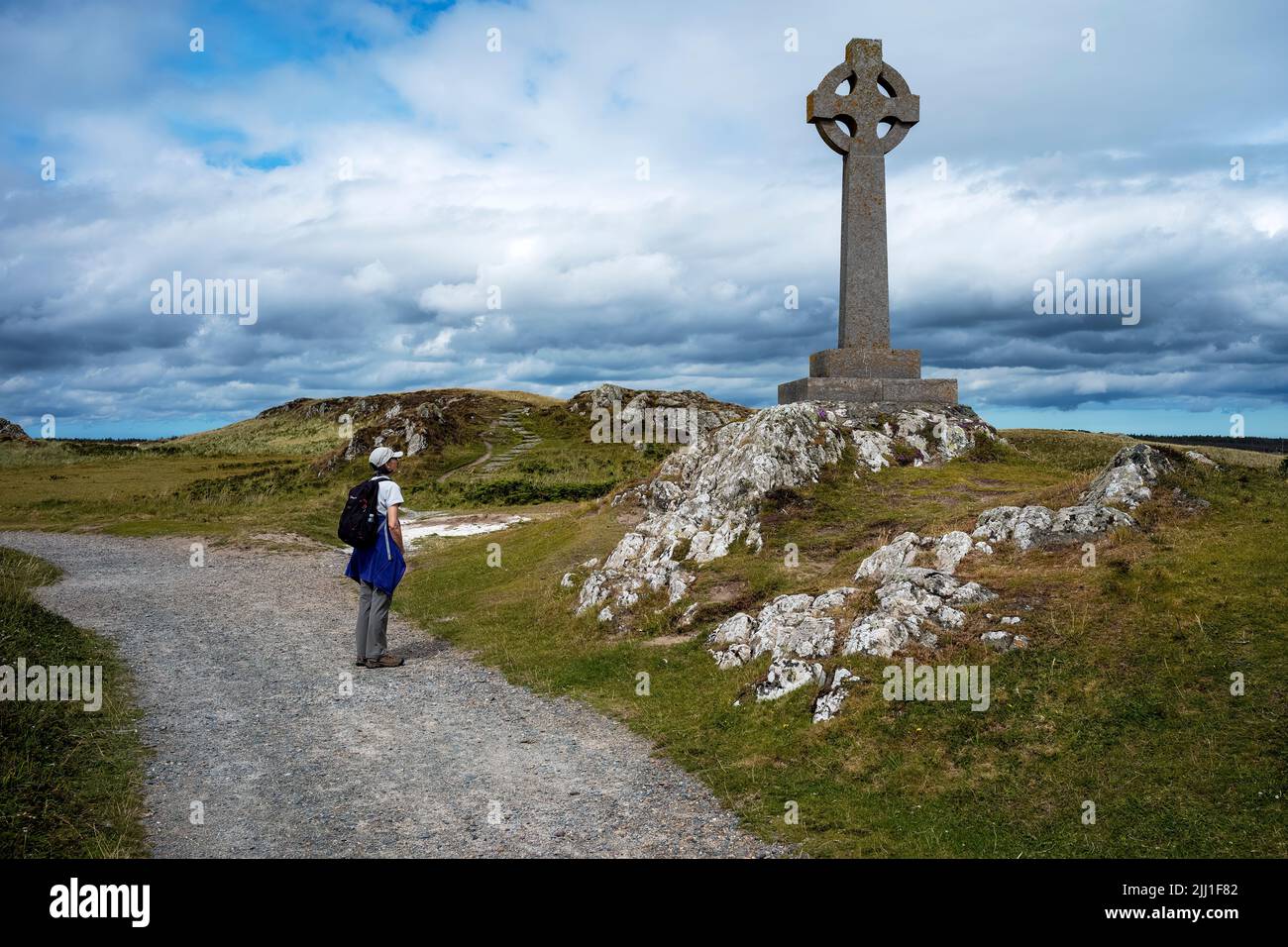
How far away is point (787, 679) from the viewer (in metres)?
11.5

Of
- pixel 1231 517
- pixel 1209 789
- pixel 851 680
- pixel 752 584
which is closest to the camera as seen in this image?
pixel 1209 789

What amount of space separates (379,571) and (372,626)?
48.0 inches

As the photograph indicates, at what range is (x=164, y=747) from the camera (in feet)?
35.3

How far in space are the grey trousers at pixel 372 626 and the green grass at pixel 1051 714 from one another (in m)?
2.12

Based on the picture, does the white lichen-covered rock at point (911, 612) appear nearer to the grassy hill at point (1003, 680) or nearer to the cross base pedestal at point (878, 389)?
the grassy hill at point (1003, 680)

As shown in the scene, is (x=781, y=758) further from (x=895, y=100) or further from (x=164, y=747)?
(x=895, y=100)

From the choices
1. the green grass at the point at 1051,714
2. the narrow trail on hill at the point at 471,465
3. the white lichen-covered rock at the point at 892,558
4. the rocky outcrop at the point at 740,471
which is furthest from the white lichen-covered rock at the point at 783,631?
the narrow trail on hill at the point at 471,465

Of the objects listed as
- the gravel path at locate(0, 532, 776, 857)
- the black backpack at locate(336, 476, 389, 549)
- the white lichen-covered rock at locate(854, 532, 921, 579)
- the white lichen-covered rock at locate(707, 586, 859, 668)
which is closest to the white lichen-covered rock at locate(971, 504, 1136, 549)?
the white lichen-covered rock at locate(854, 532, 921, 579)

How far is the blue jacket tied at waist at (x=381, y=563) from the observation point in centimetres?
1495

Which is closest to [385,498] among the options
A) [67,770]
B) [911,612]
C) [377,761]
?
[377,761]

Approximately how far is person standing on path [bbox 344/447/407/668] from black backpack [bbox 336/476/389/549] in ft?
0.29

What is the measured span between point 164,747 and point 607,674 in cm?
661

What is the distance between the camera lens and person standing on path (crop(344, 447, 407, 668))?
15.0m
